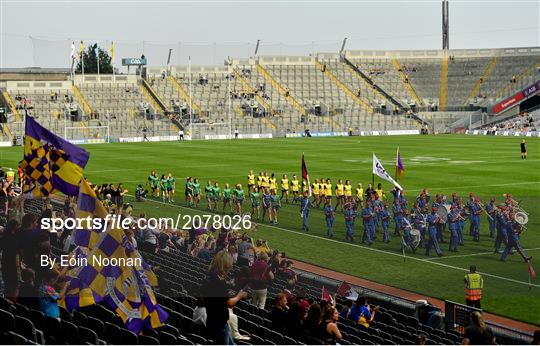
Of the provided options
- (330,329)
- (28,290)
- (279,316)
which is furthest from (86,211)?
(330,329)

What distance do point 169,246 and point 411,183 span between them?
23.0 meters

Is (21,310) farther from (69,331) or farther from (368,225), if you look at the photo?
(368,225)

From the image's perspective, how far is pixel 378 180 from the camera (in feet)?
135

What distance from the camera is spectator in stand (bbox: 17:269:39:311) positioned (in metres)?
11.1

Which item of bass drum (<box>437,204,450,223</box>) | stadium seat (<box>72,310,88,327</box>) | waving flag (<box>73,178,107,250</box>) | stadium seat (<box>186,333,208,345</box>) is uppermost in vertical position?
waving flag (<box>73,178,107,250</box>)

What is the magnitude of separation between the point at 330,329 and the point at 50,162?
576 centimetres

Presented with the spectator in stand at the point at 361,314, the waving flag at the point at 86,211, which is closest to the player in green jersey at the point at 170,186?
the spectator in stand at the point at 361,314

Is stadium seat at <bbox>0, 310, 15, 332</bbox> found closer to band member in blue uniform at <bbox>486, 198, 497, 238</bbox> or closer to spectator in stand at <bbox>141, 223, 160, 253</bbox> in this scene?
spectator in stand at <bbox>141, 223, 160, 253</bbox>

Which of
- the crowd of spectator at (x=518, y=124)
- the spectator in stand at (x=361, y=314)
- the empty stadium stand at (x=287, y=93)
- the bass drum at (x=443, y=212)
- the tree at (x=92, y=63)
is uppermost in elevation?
the tree at (x=92, y=63)

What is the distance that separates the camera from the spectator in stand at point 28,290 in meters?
11.1

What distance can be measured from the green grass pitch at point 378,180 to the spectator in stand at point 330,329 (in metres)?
7.85

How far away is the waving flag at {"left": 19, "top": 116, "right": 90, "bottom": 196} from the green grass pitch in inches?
366

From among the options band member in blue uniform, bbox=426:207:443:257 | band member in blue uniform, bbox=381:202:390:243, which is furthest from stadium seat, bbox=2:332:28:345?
band member in blue uniform, bbox=381:202:390:243

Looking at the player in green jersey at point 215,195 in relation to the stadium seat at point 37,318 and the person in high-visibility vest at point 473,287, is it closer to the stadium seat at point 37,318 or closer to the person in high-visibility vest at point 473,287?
the person in high-visibility vest at point 473,287
